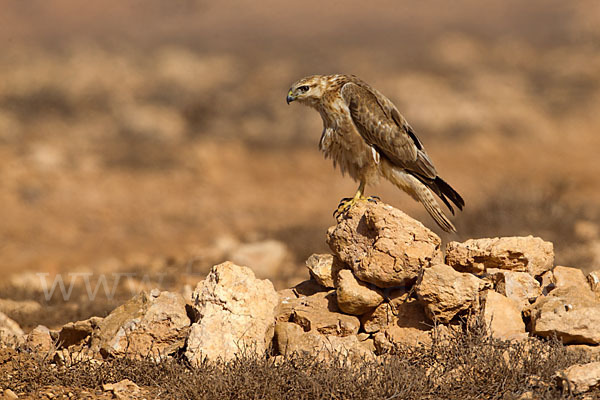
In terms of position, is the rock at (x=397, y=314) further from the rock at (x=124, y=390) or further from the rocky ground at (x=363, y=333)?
the rock at (x=124, y=390)

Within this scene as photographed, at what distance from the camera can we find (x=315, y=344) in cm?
561

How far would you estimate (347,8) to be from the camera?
46.6m

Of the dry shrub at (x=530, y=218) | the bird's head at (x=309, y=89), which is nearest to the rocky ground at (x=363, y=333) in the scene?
the bird's head at (x=309, y=89)

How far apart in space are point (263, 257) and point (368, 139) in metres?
7.35

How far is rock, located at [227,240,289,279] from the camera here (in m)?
13.9

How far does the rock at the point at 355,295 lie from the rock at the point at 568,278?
1.58m

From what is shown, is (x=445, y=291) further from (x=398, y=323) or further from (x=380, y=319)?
(x=380, y=319)

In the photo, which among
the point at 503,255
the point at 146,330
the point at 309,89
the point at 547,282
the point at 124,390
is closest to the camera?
the point at 124,390

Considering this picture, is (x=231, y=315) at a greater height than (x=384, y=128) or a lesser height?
lesser

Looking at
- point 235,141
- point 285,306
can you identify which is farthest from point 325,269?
point 235,141

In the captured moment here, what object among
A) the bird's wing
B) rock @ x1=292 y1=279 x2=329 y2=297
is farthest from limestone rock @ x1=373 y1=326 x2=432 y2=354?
the bird's wing

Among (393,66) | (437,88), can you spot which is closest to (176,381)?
(437,88)

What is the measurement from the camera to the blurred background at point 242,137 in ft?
53.7

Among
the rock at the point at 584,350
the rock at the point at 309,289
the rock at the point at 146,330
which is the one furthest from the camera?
the rock at the point at 309,289
